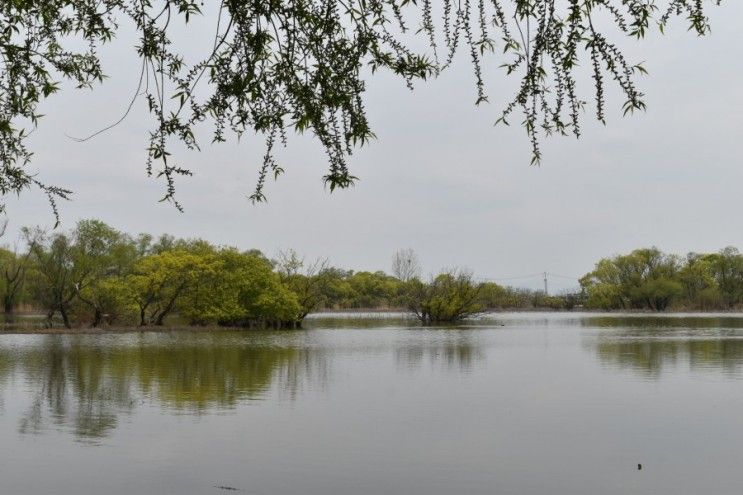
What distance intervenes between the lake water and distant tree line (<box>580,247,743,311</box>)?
59922 mm

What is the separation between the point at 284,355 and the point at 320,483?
47.0 ft

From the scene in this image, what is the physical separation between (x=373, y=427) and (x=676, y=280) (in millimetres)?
72094

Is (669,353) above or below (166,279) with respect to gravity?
below

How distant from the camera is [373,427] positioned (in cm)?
998

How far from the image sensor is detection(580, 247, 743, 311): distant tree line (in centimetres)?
Result: 7531

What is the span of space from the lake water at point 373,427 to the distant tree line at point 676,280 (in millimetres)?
59922

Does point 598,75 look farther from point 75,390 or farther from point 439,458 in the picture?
point 75,390

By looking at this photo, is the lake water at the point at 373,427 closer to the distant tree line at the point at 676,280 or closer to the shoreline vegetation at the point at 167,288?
the shoreline vegetation at the point at 167,288

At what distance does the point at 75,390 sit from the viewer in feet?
44.4

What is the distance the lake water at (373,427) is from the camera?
24.4 ft

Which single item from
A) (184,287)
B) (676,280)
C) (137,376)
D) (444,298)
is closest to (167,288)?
(184,287)

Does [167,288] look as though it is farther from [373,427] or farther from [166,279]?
[373,427]

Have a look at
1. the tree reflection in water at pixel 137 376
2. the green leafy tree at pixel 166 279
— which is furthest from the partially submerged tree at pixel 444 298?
the tree reflection in water at pixel 137 376

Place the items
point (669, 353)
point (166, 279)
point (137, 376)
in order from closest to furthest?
1. point (137, 376)
2. point (669, 353)
3. point (166, 279)
